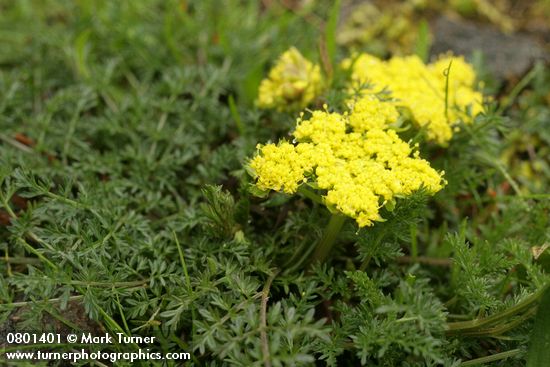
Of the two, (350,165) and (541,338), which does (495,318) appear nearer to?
(541,338)

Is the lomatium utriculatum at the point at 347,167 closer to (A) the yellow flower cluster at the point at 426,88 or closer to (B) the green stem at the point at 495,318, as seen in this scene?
(A) the yellow flower cluster at the point at 426,88

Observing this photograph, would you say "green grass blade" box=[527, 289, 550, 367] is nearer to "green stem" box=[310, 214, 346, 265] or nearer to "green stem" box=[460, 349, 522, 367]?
"green stem" box=[460, 349, 522, 367]

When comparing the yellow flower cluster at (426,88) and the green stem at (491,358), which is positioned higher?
the yellow flower cluster at (426,88)

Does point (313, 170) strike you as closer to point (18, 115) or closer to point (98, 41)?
point (18, 115)

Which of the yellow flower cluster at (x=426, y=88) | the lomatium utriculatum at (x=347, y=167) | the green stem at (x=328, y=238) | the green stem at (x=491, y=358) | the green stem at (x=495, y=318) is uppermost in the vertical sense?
the yellow flower cluster at (x=426, y=88)

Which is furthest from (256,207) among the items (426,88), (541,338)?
(541,338)

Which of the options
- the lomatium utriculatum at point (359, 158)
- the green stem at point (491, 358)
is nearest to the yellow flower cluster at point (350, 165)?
the lomatium utriculatum at point (359, 158)

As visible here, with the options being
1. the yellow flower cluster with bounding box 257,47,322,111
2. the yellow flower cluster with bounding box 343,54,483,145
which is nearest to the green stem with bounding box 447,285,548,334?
the yellow flower cluster with bounding box 343,54,483,145

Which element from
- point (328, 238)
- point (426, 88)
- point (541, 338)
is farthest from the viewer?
point (426, 88)
